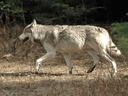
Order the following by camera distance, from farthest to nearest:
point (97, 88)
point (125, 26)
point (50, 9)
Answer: point (50, 9), point (97, 88), point (125, 26)

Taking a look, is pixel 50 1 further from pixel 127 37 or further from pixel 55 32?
pixel 127 37

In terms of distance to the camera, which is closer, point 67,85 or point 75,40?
point 67,85

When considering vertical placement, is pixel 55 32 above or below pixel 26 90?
above

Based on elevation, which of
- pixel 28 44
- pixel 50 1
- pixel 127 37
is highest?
pixel 50 1

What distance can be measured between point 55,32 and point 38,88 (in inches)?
81.7

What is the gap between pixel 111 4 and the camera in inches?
562

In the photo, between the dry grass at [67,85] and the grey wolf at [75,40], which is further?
the grey wolf at [75,40]

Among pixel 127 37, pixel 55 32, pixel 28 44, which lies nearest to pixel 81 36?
pixel 55 32

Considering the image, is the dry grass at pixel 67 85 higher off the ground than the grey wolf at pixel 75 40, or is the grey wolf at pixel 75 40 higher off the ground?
the grey wolf at pixel 75 40

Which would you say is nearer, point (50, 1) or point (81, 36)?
point (81, 36)

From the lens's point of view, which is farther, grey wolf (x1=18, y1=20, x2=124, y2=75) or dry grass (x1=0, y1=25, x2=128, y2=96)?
grey wolf (x1=18, y1=20, x2=124, y2=75)

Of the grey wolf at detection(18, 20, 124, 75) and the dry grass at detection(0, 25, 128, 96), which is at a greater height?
the grey wolf at detection(18, 20, 124, 75)

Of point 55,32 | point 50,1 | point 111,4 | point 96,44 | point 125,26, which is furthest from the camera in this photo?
point 111,4

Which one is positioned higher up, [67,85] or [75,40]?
[75,40]
